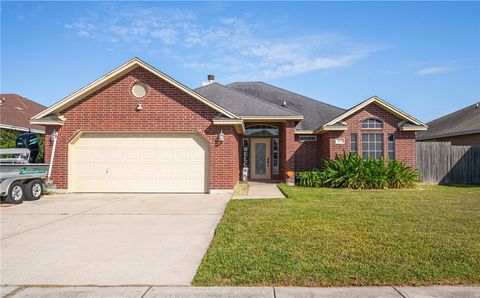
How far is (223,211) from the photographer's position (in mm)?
9250

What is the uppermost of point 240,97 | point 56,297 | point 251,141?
point 240,97

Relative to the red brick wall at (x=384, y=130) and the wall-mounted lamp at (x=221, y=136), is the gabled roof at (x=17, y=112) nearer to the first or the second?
the wall-mounted lamp at (x=221, y=136)

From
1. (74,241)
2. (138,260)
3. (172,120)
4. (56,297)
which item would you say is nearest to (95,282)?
(56,297)

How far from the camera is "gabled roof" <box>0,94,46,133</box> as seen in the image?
21.6m

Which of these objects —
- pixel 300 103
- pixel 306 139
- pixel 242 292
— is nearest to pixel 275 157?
pixel 306 139

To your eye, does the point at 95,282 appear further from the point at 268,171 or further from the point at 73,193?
the point at 268,171

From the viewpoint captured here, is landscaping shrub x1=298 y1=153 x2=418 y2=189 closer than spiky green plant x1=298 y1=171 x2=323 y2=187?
Yes

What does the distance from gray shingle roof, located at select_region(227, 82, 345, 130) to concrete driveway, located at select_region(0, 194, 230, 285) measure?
437 inches

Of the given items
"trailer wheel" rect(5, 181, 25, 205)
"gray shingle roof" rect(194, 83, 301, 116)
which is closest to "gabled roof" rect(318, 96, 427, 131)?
"gray shingle roof" rect(194, 83, 301, 116)

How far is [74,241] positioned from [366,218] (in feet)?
19.9

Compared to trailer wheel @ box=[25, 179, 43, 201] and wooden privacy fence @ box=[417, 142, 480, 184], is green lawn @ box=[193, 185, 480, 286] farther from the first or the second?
wooden privacy fence @ box=[417, 142, 480, 184]

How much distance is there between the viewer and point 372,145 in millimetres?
17406

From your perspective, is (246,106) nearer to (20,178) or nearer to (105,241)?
(20,178)

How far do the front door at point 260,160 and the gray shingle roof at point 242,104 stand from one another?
9.28ft
